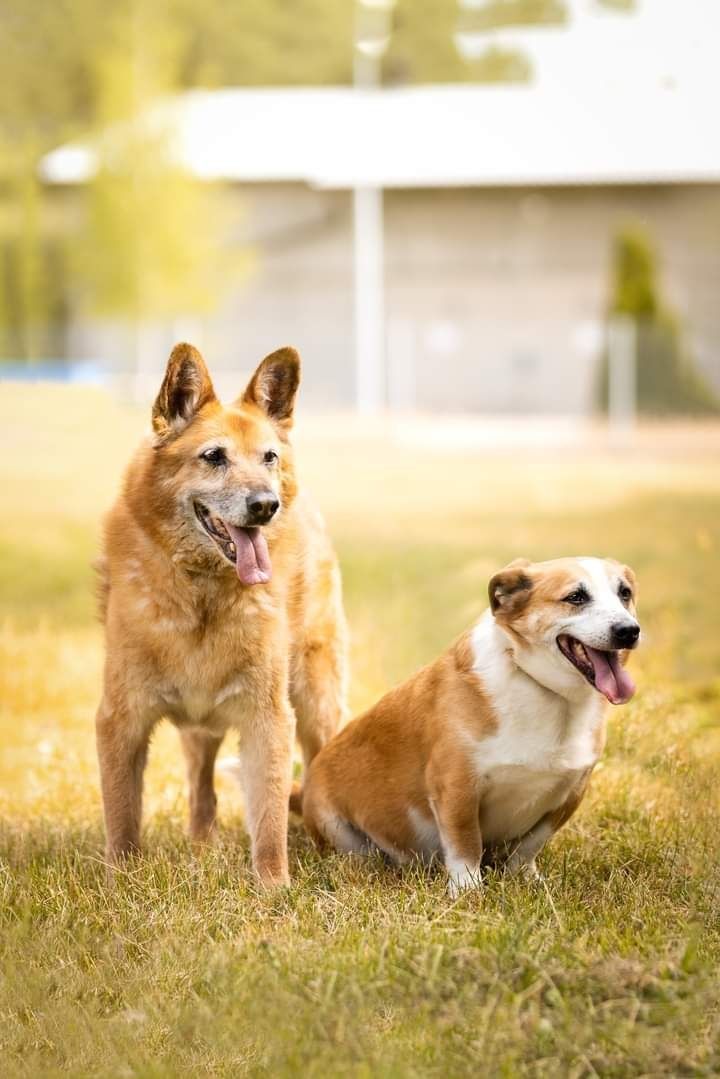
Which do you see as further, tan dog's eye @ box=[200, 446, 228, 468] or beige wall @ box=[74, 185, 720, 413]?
beige wall @ box=[74, 185, 720, 413]

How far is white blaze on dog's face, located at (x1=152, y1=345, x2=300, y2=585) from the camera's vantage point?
15.0 ft

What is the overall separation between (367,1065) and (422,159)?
91.7ft

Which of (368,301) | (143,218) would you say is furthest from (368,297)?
(143,218)

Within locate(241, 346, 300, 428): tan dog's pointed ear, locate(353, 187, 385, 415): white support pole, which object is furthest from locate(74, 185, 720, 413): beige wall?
locate(241, 346, 300, 428): tan dog's pointed ear

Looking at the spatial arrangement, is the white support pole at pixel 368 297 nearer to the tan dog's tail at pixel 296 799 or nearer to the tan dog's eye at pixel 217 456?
the tan dog's tail at pixel 296 799

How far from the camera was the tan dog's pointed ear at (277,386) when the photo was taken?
4.87m

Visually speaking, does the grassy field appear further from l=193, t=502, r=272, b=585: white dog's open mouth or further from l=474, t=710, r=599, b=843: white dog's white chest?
→ l=193, t=502, r=272, b=585: white dog's open mouth

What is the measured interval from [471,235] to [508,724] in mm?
27138

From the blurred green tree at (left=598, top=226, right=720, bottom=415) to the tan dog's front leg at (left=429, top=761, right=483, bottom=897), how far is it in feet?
64.8

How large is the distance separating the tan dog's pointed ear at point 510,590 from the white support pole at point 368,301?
25.2 metres

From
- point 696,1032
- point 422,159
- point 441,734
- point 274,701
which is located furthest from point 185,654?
point 422,159

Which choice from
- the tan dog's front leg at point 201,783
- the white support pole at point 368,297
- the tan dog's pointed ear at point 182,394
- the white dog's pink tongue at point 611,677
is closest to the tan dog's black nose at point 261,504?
the tan dog's pointed ear at point 182,394

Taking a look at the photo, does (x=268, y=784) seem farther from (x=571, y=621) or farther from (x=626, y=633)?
(x=626, y=633)

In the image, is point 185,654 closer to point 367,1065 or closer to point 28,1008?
point 28,1008
